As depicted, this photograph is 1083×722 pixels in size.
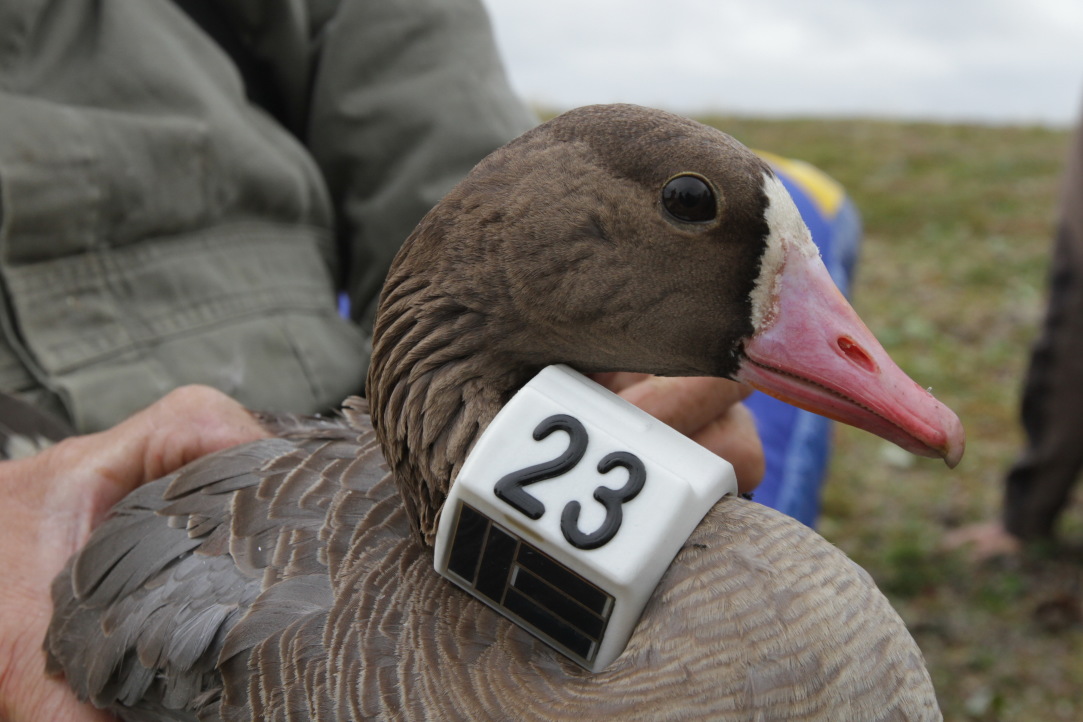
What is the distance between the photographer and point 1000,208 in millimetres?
8539

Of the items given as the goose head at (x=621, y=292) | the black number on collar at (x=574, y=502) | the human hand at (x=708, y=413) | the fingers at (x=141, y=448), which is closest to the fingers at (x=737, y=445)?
the human hand at (x=708, y=413)

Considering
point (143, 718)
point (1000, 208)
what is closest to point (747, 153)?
point (143, 718)

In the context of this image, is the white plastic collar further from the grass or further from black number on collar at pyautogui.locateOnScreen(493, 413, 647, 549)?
the grass

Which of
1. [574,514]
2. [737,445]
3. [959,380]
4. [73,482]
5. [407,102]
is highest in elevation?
[574,514]

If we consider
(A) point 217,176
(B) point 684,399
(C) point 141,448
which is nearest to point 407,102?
(A) point 217,176

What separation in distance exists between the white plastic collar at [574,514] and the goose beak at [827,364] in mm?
178

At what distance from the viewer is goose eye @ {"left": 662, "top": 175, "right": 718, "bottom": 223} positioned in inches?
53.4

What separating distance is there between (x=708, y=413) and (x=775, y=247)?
59cm

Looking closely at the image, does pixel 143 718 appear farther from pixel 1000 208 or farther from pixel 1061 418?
pixel 1000 208

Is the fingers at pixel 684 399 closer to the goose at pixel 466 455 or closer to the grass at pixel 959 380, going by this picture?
the goose at pixel 466 455

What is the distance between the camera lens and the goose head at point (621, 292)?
136cm

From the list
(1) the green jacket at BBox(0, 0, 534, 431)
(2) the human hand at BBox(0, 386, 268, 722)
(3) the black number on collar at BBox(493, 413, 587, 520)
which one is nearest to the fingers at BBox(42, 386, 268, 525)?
(2) the human hand at BBox(0, 386, 268, 722)

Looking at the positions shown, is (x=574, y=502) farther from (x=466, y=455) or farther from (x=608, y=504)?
(x=466, y=455)

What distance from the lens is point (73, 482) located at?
195 cm
